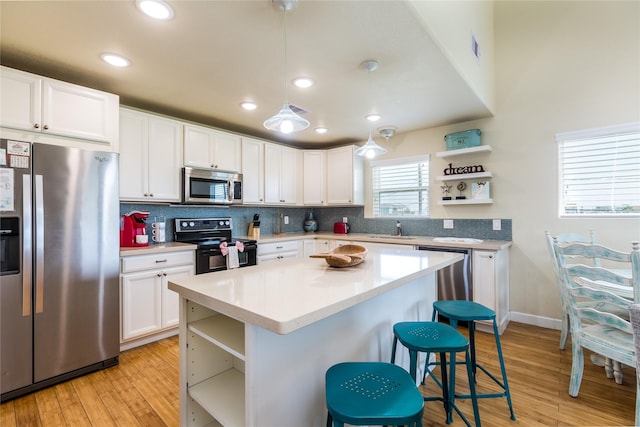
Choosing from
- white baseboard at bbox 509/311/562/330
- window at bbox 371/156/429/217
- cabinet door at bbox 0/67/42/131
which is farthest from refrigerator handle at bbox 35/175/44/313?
white baseboard at bbox 509/311/562/330

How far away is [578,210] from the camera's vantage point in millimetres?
2992

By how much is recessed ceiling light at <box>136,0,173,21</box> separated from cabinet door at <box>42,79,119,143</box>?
3.78ft

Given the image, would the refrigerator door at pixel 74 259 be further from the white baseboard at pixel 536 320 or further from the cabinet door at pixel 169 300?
the white baseboard at pixel 536 320

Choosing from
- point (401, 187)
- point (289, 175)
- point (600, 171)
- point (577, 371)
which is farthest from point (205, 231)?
point (600, 171)

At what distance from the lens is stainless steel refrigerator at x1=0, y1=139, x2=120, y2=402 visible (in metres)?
1.92

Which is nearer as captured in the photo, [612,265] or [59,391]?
[59,391]

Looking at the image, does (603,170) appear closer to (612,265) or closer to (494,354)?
(612,265)

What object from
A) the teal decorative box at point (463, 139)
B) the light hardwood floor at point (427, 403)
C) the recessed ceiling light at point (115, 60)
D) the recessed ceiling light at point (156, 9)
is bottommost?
the light hardwood floor at point (427, 403)

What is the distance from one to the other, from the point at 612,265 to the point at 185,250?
13.5ft

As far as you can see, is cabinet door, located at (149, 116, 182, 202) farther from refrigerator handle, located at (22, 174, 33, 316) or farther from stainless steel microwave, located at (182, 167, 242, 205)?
refrigerator handle, located at (22, 174, 33, 316)

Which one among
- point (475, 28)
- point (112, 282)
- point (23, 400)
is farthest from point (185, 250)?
point (475, 28)

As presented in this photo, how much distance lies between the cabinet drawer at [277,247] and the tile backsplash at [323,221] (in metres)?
0.64

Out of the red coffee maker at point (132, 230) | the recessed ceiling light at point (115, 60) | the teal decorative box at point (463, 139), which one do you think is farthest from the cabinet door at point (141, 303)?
the teal decorative box at point (463, 139)

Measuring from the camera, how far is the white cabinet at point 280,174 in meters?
4.12
